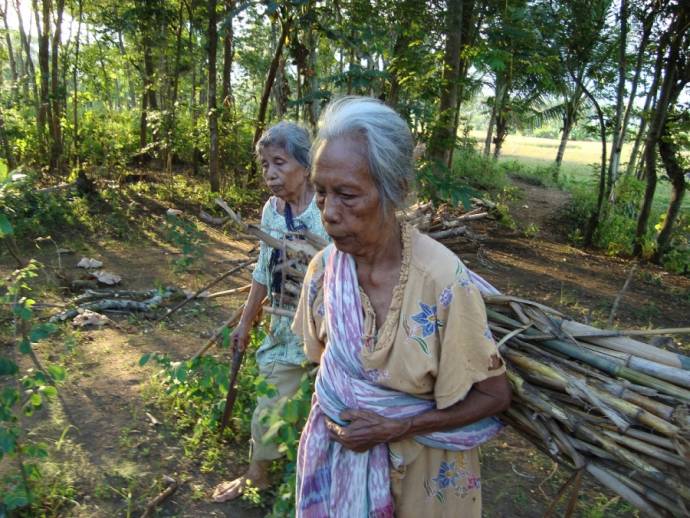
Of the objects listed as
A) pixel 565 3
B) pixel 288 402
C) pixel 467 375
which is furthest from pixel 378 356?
pixel 565 3

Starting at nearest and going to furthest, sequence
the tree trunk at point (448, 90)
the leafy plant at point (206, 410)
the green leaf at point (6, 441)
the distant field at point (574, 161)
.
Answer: the green leaf at point (6, 441) → the leafy plant at point (206, 410) → the tree trunk at point (448, 90) → the distant field at point (574, 161)

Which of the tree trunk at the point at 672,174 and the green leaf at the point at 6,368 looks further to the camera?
the tree trunk at the point at 672,174

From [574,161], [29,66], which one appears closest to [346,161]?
[29,66]

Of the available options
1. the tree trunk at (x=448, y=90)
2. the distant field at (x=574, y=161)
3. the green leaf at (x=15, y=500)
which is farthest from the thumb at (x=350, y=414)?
the distant field at (x=574, y=161)

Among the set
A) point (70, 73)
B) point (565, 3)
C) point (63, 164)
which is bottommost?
point (63, 164)

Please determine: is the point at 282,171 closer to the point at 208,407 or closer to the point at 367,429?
the point at 367,429

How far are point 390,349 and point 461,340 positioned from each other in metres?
0.18

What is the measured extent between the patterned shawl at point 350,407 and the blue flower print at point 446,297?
0.23 metres

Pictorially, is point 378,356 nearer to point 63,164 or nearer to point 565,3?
point 565,3

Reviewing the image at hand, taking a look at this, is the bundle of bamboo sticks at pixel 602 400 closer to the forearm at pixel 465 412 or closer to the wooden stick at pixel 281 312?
the forearm at pixel 465 412

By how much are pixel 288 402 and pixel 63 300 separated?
169 inches

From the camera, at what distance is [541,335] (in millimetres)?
1570

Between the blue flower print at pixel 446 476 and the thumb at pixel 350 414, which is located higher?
the thumb at pixel 350 414

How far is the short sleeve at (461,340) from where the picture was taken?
4.14ft
